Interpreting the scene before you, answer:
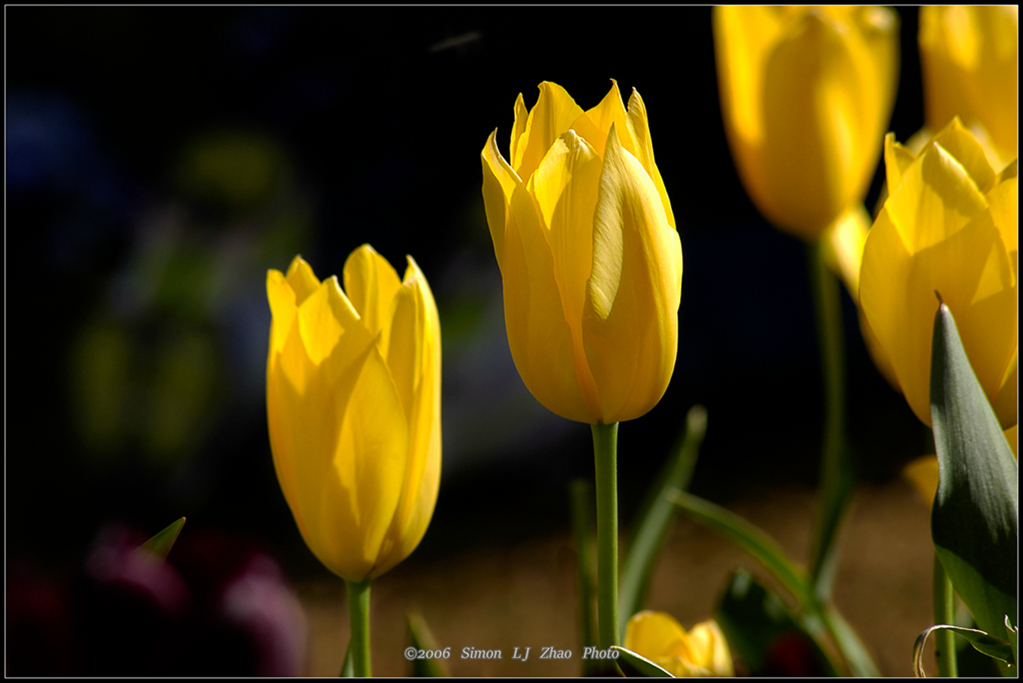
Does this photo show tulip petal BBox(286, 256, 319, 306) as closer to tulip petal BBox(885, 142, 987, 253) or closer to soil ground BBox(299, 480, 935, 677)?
tulip petal BBox(885, 142, 987, 253)

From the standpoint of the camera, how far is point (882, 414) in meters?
0.90

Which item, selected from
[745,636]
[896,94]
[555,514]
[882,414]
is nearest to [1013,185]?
[745,636]

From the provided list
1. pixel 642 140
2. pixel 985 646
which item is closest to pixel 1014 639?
pixel 985 646

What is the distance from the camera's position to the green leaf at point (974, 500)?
0.24 metres

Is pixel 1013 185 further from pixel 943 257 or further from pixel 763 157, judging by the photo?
pixel 763 157

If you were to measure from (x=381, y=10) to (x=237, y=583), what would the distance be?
33 cm

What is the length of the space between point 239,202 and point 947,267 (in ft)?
1.61

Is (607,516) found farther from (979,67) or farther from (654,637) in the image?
(979,67)

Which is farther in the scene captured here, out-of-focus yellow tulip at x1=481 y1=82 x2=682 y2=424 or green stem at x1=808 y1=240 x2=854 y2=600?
green stem at x1=808 y1=240 x2=854 y2=600

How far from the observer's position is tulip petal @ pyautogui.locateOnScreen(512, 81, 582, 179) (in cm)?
26

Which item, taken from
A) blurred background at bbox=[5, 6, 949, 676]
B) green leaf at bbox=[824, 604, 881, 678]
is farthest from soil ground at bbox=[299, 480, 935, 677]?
green leaf at bbox=[824, 604, 881, 678]

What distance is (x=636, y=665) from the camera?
0.82 ft

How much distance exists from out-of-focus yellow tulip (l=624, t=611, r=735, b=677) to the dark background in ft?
0.85

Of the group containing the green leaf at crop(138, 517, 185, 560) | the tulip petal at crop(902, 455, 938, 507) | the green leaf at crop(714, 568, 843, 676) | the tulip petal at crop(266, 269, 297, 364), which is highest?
the tulip petal at crop(266, 269, 297, 364)
